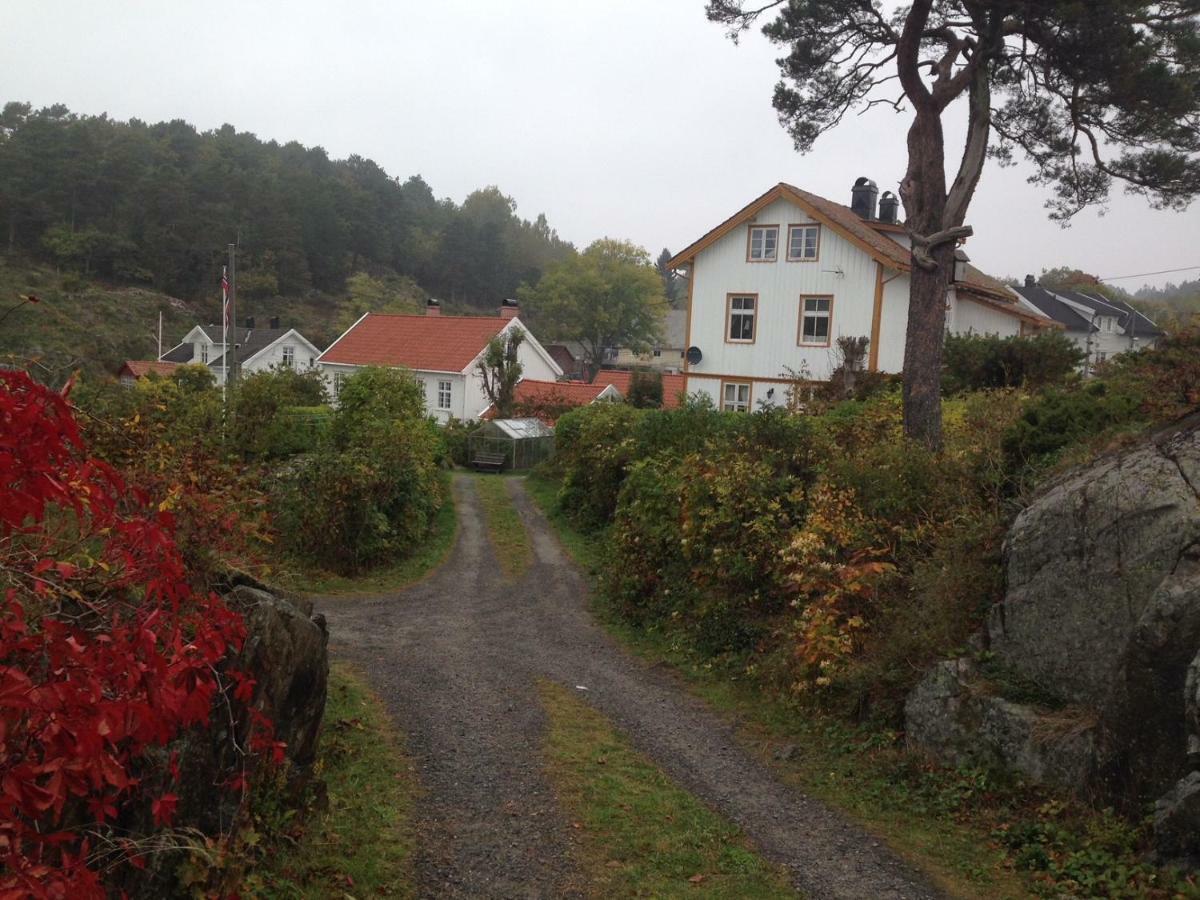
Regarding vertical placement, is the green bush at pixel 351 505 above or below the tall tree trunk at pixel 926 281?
below

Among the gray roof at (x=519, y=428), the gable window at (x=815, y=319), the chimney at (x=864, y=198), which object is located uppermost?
the chimney at (x=864, y=198)

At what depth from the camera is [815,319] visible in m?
27.8

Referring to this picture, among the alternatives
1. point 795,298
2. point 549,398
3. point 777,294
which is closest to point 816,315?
point 795,298

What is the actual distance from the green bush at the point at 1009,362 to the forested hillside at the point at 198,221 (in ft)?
218

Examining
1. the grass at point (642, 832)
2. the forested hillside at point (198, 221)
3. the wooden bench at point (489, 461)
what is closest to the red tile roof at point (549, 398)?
the wooden bench at point (489, 461)

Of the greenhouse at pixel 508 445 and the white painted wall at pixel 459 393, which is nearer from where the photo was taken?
the greenhouse at pixel 508 445

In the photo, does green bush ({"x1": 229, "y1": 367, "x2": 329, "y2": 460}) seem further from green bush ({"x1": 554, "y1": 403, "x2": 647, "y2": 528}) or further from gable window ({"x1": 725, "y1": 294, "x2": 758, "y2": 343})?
gable window ({"x1": 725, "y1": 294, "x2": 758, "y2": 343})

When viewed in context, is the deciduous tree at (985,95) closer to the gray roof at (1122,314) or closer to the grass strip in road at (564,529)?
the grass strip in road at (564,529)

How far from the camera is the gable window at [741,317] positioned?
2891cm

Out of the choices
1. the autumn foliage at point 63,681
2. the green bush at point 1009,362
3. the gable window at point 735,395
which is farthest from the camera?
the gable window at point 735,395

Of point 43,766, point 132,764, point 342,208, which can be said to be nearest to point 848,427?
point 132,764

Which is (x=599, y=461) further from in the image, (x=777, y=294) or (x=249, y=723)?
(x=249, y=723)

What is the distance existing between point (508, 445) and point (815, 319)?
10.8 meters

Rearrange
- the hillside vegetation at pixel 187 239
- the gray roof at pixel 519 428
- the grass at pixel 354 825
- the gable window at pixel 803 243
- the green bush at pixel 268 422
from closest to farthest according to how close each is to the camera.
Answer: the grass at pixel 354 825, the green bush at pixel 268 422, the gable window at pixel 803 243, the gray roof at pixel 519 428, the hillside vegetation at pixel 187 239
